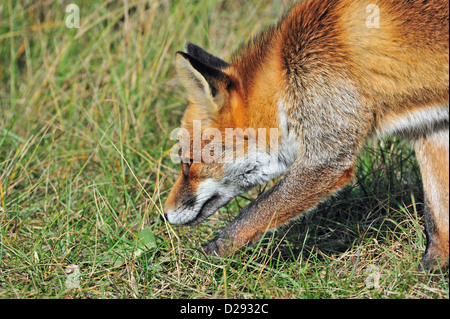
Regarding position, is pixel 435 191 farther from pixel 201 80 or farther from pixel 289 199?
pixel 201 80

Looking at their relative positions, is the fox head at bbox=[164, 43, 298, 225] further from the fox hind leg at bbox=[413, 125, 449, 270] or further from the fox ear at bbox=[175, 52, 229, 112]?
the fox hind leg at bbox=[413, 125, 449, 270]

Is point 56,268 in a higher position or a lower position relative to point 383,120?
lower

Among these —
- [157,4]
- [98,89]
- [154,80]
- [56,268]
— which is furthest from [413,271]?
[157,4]

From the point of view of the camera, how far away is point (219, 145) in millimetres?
4348

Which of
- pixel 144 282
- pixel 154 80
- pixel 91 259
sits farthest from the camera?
pixel 154 80

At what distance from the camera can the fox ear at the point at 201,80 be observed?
12.7ft

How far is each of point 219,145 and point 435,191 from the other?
1.89 m

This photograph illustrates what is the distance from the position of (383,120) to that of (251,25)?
13.4 feet

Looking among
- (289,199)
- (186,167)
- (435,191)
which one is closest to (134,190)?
(186,167)

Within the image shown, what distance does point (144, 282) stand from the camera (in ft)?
13.9

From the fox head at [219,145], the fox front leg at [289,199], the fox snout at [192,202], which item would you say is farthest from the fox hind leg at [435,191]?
the fox snout at [192,202]

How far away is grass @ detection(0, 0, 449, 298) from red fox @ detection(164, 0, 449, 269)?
442 millimetres

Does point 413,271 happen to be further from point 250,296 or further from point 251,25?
point 251,25

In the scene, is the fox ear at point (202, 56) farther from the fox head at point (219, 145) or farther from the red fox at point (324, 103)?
the red fox at point (324, 103)
